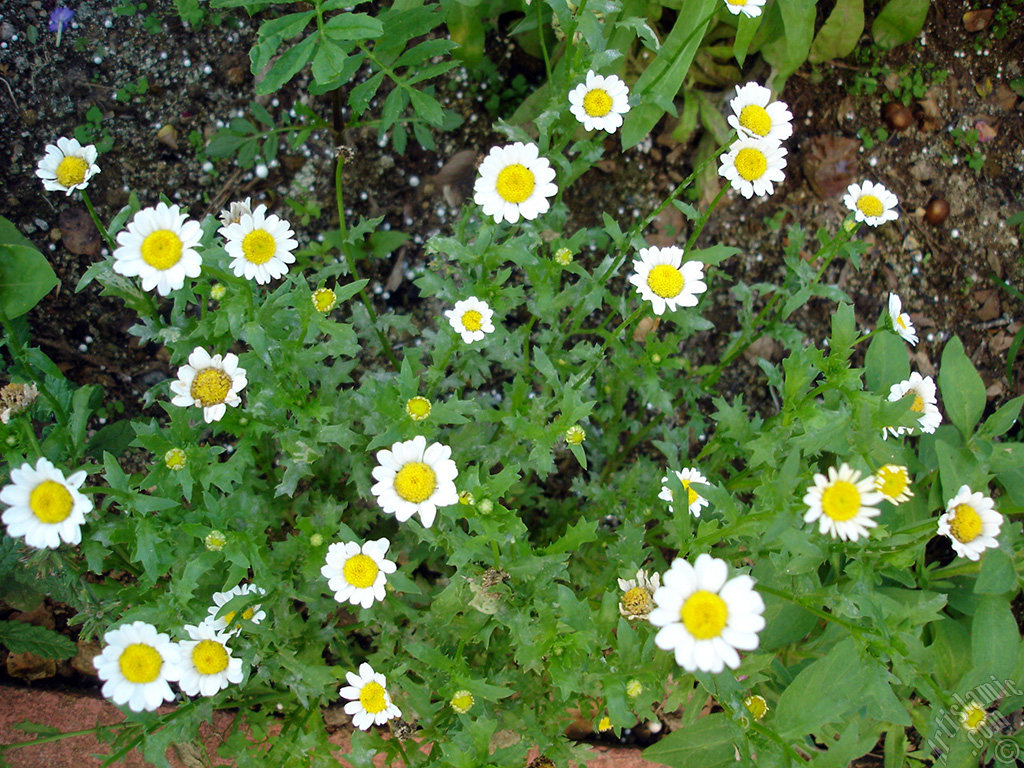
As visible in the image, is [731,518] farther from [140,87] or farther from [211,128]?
[140,87]

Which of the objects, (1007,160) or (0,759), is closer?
(0,759)

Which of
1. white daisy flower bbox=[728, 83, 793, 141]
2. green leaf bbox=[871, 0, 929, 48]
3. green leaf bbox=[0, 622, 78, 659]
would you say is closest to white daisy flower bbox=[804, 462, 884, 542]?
white daisy flower bbox=[728, 83, 793, 141]

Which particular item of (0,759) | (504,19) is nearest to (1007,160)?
(504,19)

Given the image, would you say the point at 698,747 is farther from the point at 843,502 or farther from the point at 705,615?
the point at 843,502

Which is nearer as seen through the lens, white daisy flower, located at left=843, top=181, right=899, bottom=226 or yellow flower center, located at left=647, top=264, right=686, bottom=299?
yellow flower center, located at left=647, top=264, right=686, bottom=299

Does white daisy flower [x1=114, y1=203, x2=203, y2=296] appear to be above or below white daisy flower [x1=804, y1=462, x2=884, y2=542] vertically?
above

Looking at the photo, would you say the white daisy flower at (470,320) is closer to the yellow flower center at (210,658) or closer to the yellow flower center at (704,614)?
the yellow flower center at (704,614)

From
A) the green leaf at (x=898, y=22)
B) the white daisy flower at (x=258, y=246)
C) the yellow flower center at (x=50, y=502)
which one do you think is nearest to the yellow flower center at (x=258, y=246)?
the white daisy flower at (x=258, y=246)

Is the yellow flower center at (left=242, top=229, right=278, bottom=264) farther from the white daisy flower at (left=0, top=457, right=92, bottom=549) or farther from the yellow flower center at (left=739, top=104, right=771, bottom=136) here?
the yellow flower center at (left=739, top=104, right=771, bottom=136)
